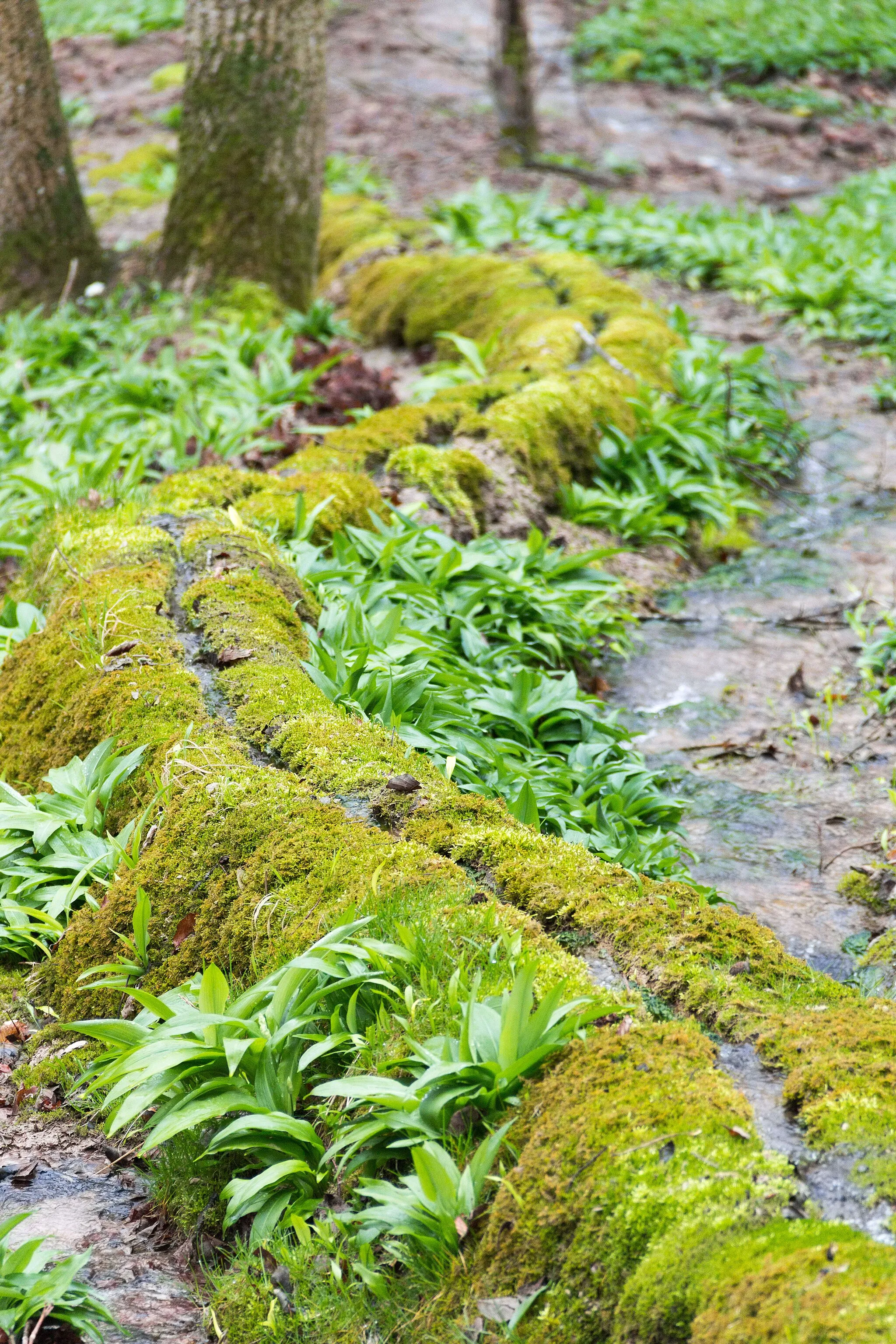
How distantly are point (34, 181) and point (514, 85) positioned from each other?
6.16m

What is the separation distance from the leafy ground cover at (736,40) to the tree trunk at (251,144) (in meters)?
9.69

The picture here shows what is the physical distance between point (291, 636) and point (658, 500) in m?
2.76

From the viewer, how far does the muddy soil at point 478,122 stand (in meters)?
12.1

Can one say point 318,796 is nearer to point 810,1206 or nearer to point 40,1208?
point 40,1208

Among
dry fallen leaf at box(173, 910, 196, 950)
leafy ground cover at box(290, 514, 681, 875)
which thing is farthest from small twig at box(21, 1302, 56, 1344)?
leafy ground cover at box(290, 514, 681, 875)

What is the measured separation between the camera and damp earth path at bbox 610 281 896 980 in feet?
11.5

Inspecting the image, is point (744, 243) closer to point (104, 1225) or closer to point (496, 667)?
point (496, 667)

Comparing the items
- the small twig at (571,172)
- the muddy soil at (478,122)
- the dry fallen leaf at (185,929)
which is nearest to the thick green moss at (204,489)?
the dry fallen leaf at (185,929)

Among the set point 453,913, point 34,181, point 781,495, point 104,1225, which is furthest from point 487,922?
point 34,181

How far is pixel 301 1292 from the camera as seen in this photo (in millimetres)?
1938

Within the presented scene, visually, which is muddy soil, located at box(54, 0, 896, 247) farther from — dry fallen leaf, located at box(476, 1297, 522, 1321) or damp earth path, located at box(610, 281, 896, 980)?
dry fallen leaf, located at box(476, 1297, 522, 1321)

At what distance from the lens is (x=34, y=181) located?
7.40 m

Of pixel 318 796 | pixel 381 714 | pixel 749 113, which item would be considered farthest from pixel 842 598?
pixel 749 113

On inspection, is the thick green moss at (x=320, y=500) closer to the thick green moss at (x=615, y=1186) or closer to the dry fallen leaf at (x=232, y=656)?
the dry fallen leaf at (x=232, y=656)
